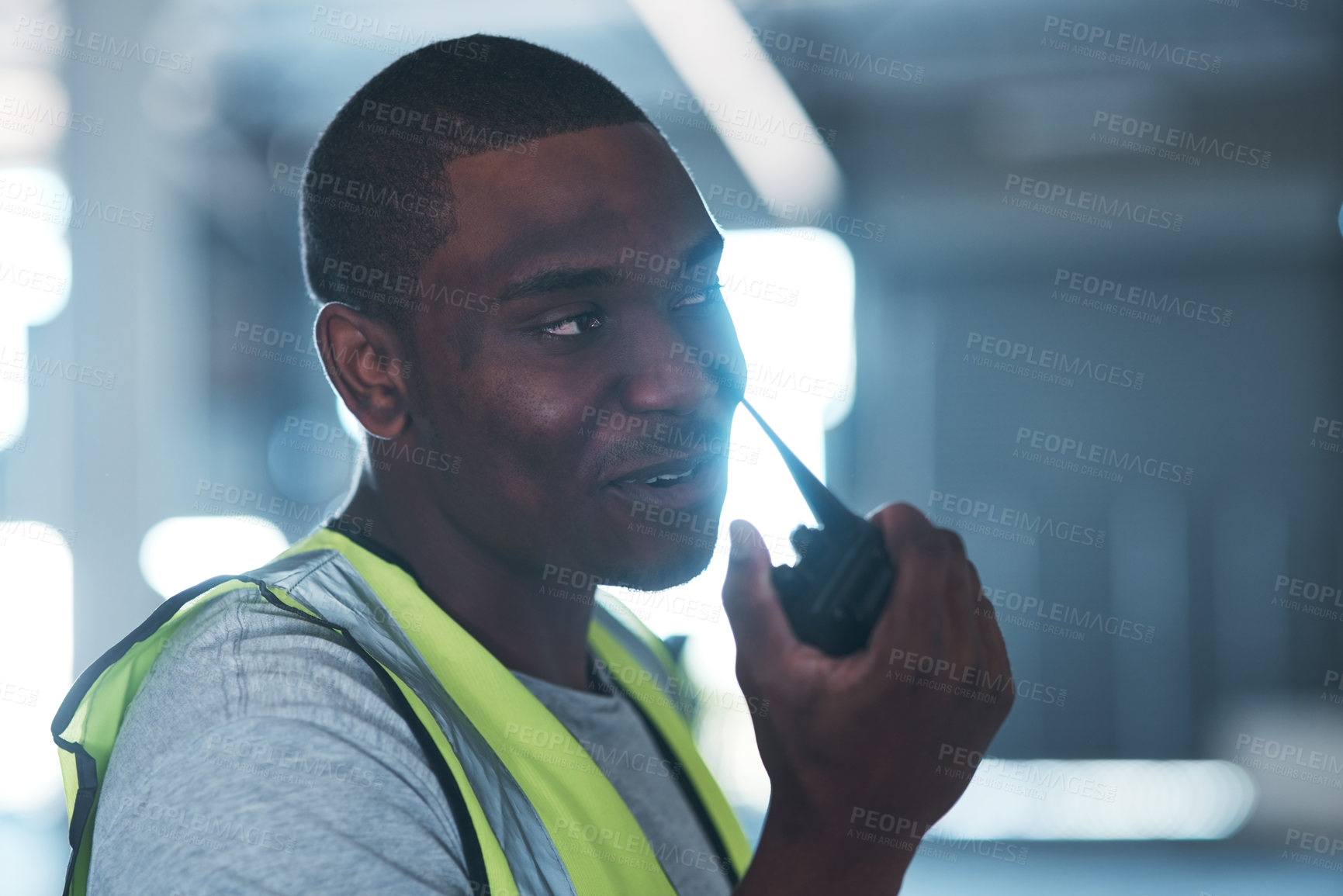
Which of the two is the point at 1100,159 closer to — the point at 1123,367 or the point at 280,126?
the point at 1123,367

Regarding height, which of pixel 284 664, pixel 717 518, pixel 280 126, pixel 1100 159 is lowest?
pixel 284 664

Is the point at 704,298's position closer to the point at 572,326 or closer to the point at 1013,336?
the point at 572,326

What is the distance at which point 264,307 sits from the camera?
3.87m

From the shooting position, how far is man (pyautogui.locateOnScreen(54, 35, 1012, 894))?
2.13ft

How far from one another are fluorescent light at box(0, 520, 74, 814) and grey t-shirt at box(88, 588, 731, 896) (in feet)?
9.81

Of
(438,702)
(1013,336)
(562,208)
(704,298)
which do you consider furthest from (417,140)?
(1013,336)

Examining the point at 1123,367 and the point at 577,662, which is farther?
the point at 1123,367

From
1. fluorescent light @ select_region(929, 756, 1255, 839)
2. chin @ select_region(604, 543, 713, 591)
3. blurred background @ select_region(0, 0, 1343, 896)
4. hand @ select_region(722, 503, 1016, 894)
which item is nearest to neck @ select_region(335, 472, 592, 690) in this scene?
chin @ select_region(604, 543, 713, 591)

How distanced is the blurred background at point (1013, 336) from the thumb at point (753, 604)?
2.60m

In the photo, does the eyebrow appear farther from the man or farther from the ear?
the ear

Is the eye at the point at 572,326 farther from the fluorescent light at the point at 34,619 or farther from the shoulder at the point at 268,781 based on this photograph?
the fluorescent light at the point at 34,619

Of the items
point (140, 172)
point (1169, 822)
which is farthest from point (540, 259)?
point (1169, 822)

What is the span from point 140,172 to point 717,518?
3.14m

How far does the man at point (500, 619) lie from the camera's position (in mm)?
649
